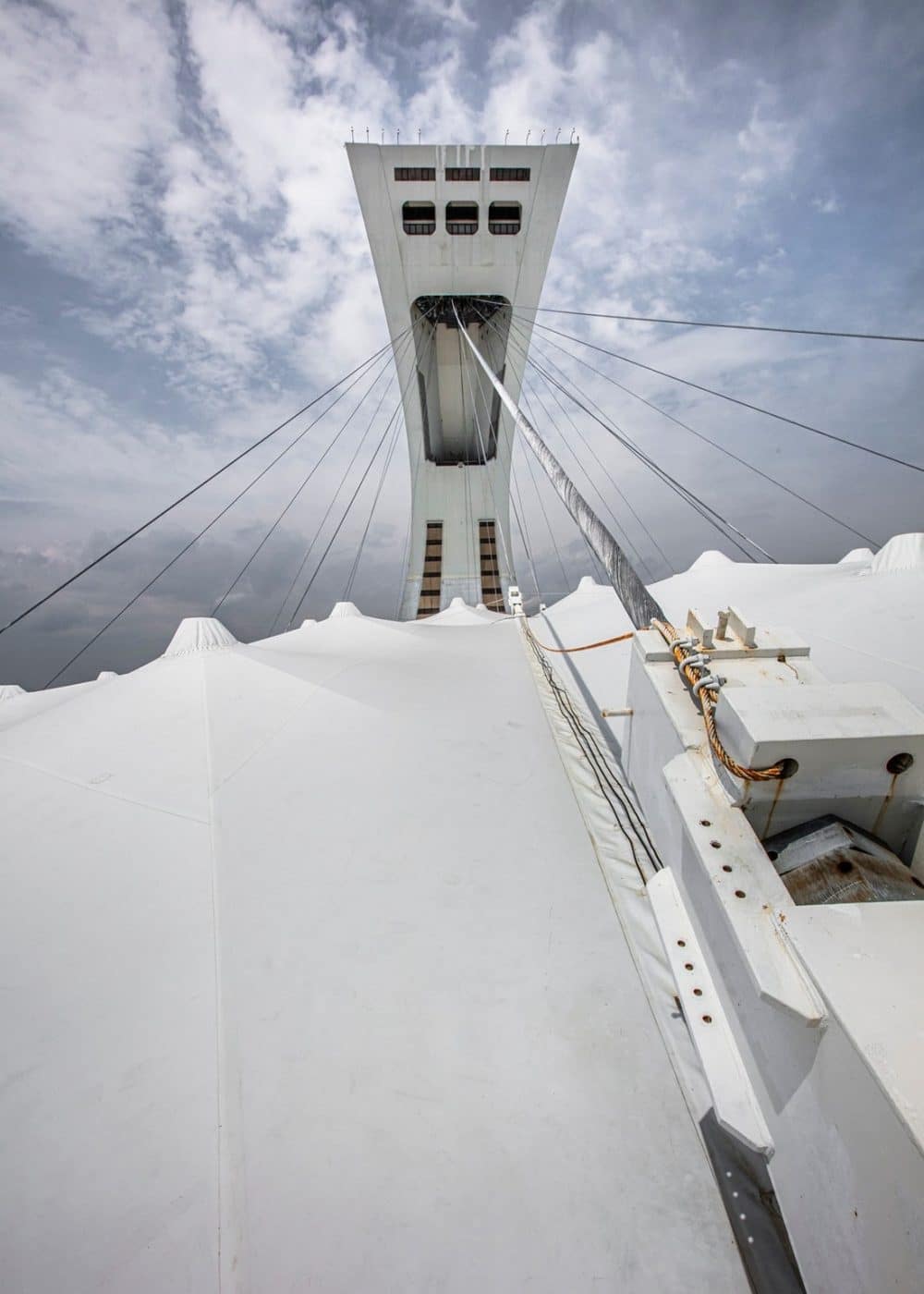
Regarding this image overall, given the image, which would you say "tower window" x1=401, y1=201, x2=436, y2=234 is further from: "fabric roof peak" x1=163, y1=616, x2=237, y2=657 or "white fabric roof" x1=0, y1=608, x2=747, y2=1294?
"white fabric roof" x1=0, y1=608, x2=747, y2=1294

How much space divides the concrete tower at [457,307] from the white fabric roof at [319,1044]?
45.7ft

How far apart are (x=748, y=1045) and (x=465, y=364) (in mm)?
17808

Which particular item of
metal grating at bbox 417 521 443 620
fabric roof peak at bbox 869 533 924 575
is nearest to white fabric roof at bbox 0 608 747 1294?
fabric roof peak at bbox 869 533 924 575

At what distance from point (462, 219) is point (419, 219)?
105 cm

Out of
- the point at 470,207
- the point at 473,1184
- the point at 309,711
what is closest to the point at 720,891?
the point at 473,1184

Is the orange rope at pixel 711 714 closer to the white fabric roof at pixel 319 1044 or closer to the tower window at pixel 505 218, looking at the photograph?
the white fabric roof at pixel 319 1044

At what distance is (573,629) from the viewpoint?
927 centimetres

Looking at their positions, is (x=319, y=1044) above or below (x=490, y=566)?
below

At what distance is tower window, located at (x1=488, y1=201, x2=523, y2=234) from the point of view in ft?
40.7

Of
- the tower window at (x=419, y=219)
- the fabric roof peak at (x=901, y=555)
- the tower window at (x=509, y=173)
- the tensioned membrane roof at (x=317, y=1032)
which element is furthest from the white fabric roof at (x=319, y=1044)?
the tower window at (x=509, y=173)

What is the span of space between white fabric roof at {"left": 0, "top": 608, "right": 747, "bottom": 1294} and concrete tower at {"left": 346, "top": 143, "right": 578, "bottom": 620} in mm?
13937

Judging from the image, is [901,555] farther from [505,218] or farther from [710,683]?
[505,218]

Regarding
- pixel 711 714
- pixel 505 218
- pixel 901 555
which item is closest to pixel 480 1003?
pixel 711 714

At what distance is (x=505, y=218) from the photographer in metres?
12.6
